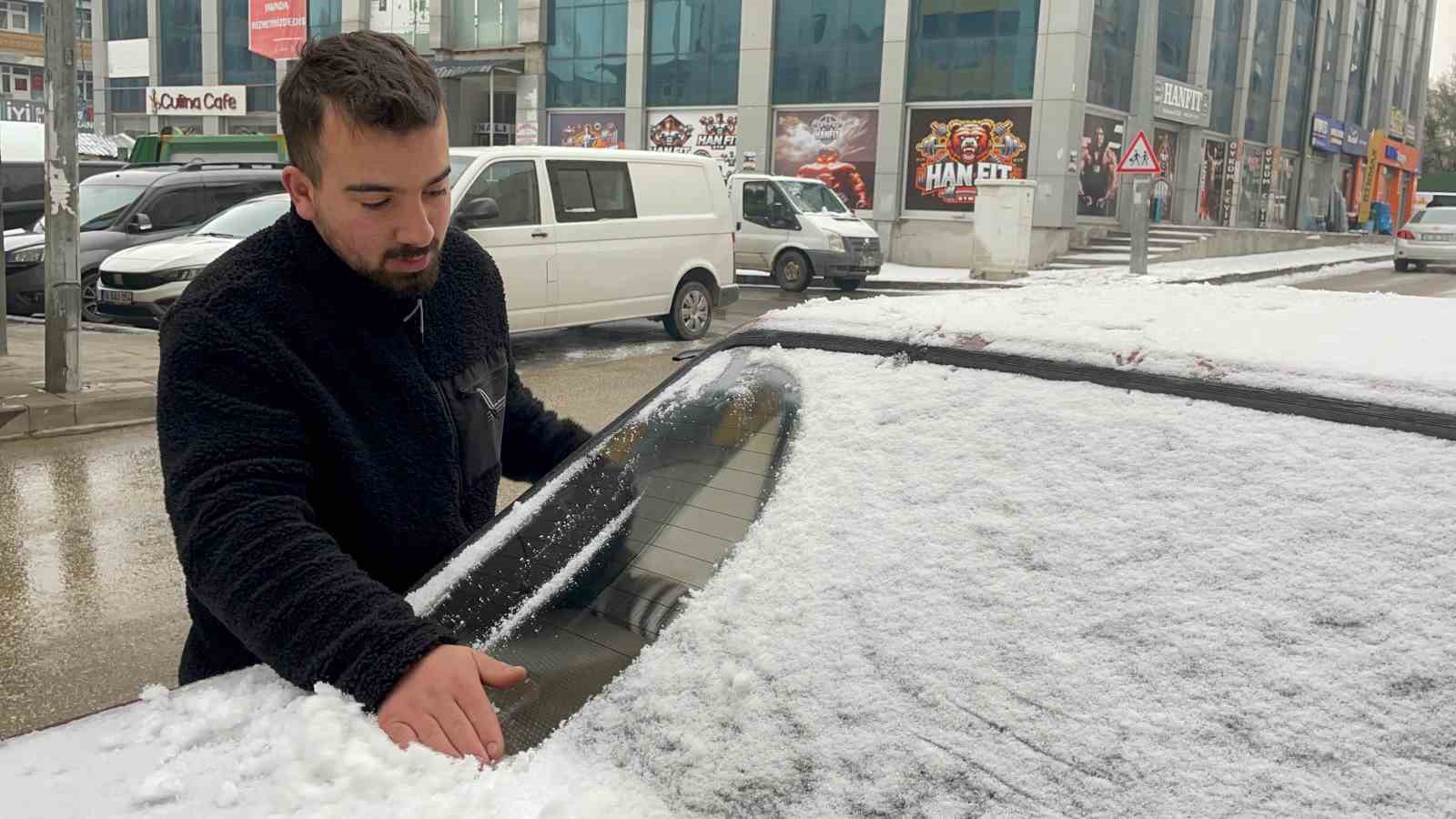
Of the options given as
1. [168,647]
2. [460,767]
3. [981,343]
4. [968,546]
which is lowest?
Answer: [168,647]

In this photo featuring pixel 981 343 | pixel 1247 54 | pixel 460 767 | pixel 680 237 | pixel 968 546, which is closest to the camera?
pixel 460 767

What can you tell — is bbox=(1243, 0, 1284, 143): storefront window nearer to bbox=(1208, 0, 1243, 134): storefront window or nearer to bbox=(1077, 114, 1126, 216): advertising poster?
bbox=(1208, 0, 1243, 134): storefront window

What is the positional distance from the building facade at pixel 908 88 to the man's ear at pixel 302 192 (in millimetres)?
20102

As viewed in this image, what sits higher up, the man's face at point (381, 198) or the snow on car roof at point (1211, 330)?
the man's face at point (381, 198)

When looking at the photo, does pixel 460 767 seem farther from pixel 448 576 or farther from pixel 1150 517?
pixel 1150 517

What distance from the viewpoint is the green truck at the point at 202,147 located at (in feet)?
77.2

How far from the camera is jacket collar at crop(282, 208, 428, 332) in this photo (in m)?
1.76

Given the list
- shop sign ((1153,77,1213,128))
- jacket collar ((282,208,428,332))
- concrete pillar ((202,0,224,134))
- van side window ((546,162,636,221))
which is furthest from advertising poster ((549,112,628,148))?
jacket collar ((282,208,428,332))

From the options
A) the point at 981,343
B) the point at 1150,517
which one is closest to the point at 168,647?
the point at 981,343

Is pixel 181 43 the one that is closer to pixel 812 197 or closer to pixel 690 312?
pixel 812 197

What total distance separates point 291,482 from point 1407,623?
136 cm

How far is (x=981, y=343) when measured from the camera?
177 centimetres

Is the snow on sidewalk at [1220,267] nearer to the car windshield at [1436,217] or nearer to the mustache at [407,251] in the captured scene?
the car windshield at [1436,217]

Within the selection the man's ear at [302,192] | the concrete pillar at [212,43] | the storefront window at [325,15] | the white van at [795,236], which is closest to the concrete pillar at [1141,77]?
the white van at [795,236]
